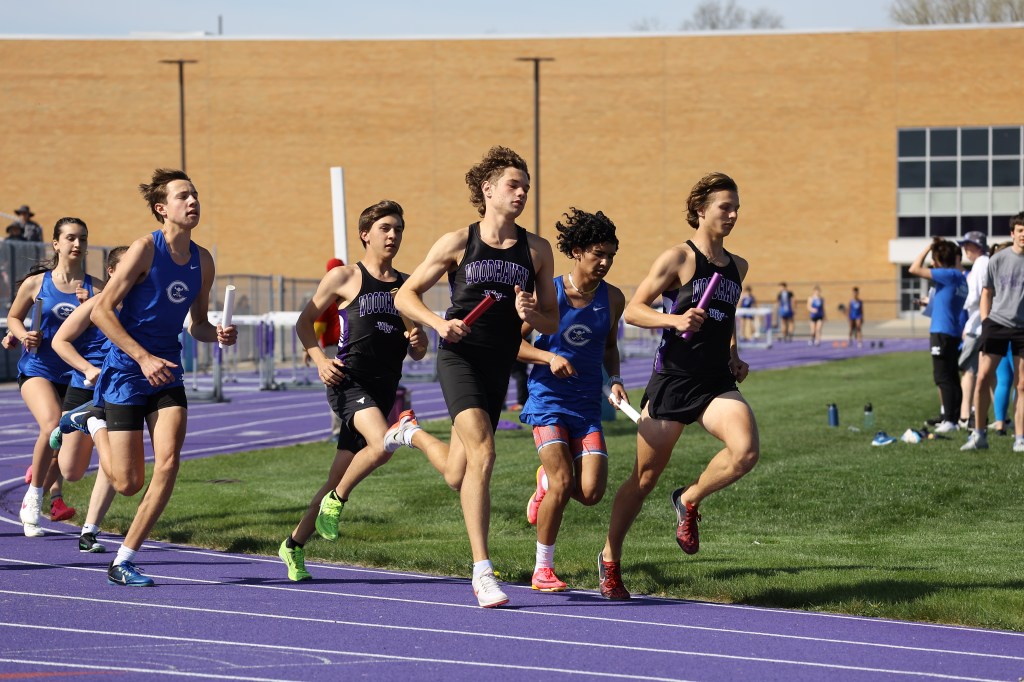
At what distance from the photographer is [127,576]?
25.3 feet

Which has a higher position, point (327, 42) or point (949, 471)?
point (327, 42)

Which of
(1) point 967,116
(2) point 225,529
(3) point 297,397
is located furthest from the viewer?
(1) point 967,116

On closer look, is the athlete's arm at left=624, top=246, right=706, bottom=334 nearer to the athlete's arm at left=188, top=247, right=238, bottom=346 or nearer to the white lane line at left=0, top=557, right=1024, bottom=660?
the white lane line at left=0, top=557, right=1024, bottom=660

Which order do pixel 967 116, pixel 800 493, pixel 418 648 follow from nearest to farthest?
pixel 418 648 → pixel 800 493 → pixel 967 116

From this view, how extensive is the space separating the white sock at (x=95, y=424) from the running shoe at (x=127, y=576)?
32.7 inches

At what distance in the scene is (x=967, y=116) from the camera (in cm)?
6194

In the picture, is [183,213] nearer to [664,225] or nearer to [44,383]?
[44,383]

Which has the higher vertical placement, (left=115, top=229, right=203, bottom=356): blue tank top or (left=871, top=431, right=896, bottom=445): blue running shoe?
(left=115, top=229, right=203, bottom=356): blue tank top

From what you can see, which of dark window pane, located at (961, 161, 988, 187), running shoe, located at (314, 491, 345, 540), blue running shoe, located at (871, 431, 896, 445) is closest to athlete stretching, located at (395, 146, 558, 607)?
running shoe, located at (314, 491, 345, 540)

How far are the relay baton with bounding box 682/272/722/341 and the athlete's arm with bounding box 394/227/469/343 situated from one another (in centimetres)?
105

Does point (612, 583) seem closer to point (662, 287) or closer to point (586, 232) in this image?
point (662, 287)

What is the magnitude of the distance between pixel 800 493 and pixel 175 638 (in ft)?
20.3

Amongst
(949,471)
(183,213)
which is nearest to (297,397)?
(949,471)

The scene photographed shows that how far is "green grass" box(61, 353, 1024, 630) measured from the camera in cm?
769
